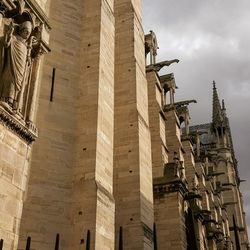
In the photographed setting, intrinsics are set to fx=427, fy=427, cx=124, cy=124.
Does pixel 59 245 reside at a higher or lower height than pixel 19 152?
lower

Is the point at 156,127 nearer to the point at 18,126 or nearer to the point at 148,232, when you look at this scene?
the point at 148,232

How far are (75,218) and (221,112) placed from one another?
43.0m

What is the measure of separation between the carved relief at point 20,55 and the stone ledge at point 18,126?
20 mm

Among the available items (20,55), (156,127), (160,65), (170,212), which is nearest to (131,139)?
(170,212)

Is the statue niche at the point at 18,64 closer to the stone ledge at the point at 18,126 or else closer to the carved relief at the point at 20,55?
the carved relief at the point at 20,55

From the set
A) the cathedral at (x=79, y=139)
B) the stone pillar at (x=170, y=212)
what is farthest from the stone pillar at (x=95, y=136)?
the stone pillar at (x=170, y=212)

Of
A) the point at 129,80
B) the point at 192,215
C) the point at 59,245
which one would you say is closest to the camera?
the point at 59,245

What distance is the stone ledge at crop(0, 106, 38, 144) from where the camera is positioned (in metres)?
7.07

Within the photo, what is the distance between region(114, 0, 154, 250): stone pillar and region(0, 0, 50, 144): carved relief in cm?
443

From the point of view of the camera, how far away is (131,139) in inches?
494

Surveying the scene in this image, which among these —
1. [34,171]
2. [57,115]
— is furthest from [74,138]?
[34,171]

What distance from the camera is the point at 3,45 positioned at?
7.79 meters

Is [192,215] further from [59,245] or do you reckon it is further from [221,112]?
[221,112]

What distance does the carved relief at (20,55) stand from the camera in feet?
24.7
